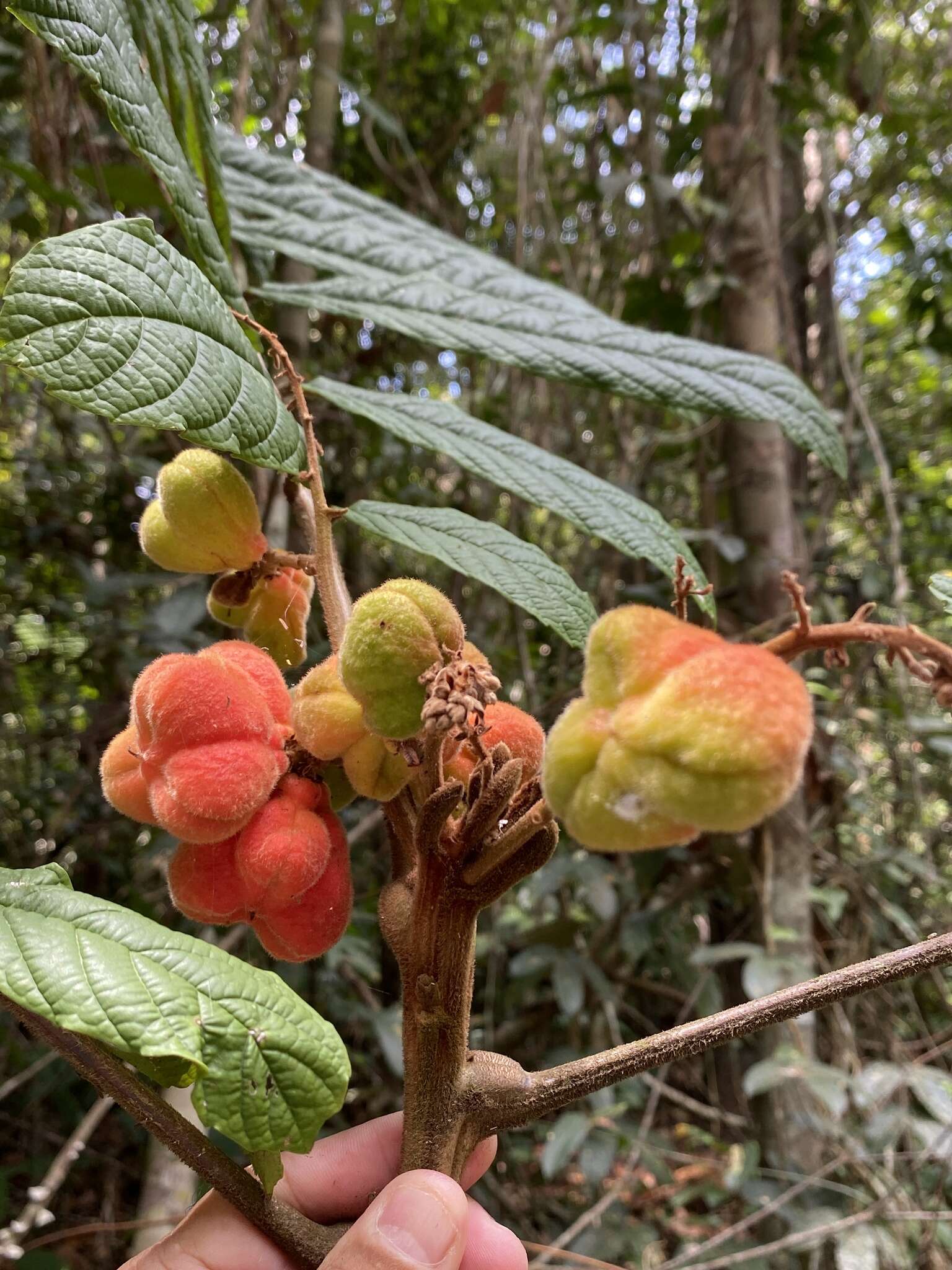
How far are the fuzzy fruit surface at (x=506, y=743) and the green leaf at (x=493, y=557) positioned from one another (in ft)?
0.28

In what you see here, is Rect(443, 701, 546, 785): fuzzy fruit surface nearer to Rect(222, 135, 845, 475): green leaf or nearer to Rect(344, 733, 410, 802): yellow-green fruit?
Rect(344, 733, 410, 802): yellow-green fruit

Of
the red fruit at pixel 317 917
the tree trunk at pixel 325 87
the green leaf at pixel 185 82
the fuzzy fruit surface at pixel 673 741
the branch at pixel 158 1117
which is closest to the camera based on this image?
the fuzzy fruit surface at pixel 673 741

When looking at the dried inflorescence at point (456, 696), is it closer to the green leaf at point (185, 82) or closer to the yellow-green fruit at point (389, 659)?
the yellow-green fruit at point (389, 659)

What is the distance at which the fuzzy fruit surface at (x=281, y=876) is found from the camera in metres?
0.57

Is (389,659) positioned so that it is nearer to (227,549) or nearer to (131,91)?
(227,549)

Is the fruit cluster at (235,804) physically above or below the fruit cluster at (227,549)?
below

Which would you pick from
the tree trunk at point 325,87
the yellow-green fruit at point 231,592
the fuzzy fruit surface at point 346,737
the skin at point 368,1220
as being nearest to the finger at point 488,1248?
the skin at point 368,1220

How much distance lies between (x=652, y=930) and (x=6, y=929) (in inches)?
71.1

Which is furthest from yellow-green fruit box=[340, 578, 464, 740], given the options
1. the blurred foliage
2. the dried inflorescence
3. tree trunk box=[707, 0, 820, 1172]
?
tree trunk box=[707, 0, 820, 1172]

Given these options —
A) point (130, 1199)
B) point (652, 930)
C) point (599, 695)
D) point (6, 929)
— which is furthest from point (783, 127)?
point (130, 1199)

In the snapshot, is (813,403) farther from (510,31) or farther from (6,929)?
(510,31)

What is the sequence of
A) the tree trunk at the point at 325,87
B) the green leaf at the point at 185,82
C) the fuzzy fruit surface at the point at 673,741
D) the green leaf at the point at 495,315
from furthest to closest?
the tree trunk at the point at 325,87 → the green leaf at the point at 495,315 → the green leaf at the point at 185,82 → the fuzzy fruit surface at the point at 673,741

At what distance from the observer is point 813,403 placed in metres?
0.90

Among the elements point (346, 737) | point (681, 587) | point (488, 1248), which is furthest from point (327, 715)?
point (488, 1248)
